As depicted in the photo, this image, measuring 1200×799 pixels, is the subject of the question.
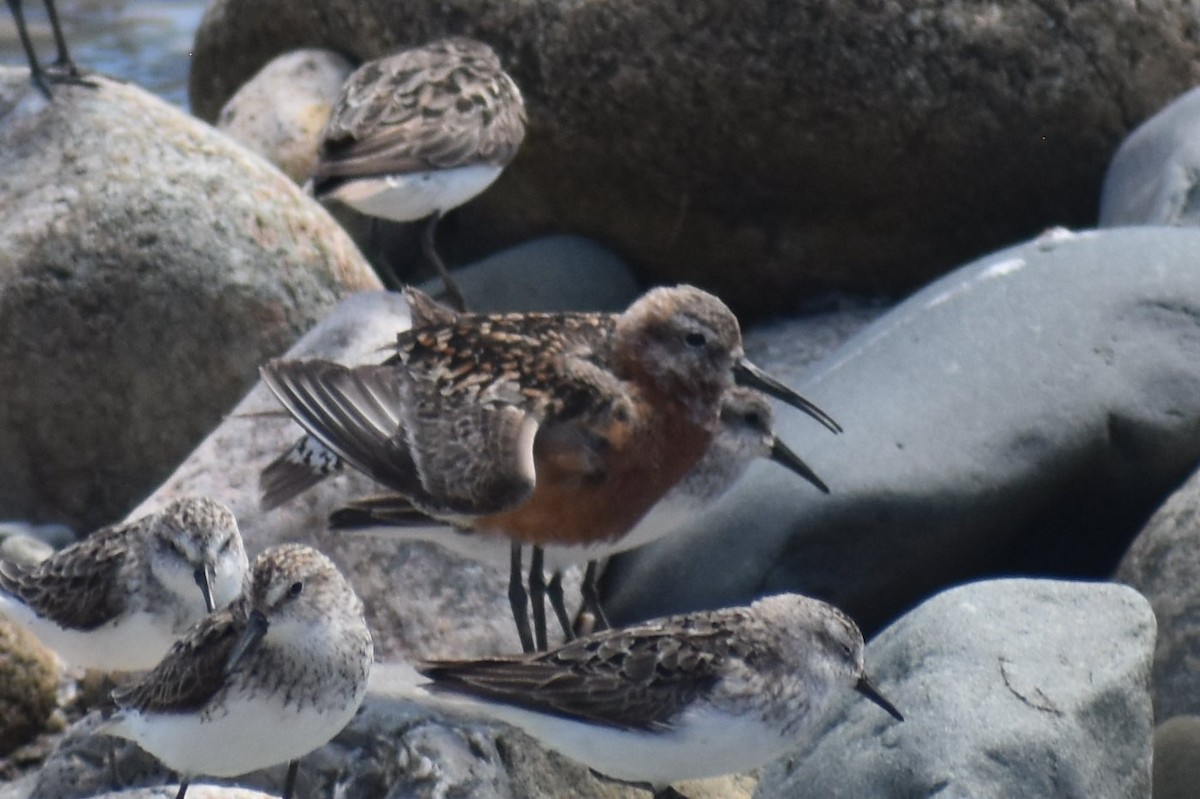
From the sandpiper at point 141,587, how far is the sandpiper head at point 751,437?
6.59 feet

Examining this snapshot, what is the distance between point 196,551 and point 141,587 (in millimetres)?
336

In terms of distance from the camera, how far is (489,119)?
9.66 meters

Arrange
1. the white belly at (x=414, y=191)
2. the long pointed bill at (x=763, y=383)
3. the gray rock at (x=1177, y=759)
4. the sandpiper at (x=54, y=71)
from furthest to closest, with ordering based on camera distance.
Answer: the sandpiper at (x=54, y=71) < the white belly at (x=414, y=191) < the long pointed bill at (x=763, y=383) < the gray rock at (x=1177, y=759)

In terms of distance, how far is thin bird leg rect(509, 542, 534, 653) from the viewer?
711 cm

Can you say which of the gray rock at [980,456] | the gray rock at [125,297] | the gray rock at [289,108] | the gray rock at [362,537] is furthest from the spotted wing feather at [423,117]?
the gray rock at [980,456]

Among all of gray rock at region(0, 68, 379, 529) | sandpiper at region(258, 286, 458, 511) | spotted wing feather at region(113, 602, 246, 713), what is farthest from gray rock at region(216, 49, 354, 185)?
spotted wing feather at region(113, 602, 246, 713)

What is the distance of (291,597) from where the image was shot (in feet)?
19.1

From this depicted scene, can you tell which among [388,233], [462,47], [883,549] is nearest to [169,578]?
[883,549]

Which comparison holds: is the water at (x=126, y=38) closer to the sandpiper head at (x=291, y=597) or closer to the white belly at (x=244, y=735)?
the sandpiper head at (x=291, y=597)

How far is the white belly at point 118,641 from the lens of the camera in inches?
271

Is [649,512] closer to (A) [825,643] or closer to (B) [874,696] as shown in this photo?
(A) [825,643]

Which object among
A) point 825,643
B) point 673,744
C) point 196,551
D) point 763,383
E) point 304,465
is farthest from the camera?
point 304,465

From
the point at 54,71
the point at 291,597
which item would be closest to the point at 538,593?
the point at 291,597

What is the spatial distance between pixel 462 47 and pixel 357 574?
11.8 ft
